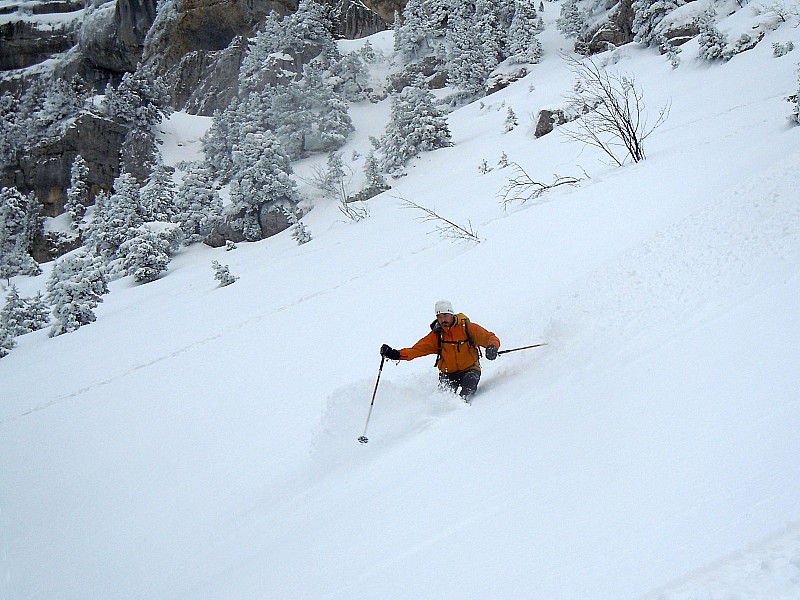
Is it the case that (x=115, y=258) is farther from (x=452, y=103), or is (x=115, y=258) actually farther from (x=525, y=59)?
(x=525, y=59)

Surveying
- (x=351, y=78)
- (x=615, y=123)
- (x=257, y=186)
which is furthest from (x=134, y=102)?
(x=615, y=123)

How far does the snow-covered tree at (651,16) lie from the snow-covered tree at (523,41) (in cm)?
968

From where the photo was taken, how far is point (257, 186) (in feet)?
85.8

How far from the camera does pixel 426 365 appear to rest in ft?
19.2

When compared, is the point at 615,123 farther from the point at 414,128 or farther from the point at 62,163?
the point at 62,163

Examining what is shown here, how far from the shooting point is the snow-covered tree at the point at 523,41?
34.8 meters

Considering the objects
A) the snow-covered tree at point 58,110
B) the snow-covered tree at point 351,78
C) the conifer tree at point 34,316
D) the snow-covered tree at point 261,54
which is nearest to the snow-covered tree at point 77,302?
the conifer tree at point 34,316

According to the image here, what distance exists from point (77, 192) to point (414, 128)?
2911 cm

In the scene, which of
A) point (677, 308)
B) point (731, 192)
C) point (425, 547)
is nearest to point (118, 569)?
point (425, 547)

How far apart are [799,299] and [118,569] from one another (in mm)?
5155

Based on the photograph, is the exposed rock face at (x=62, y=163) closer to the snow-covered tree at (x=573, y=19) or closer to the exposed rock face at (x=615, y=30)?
the snow-covered tree at (x=573, y=19)

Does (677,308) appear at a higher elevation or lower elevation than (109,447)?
higher

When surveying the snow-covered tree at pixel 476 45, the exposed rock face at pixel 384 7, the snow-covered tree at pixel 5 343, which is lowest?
the snow-covered tree at pixel 5 343

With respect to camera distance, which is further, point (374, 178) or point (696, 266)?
point (374, 178)
